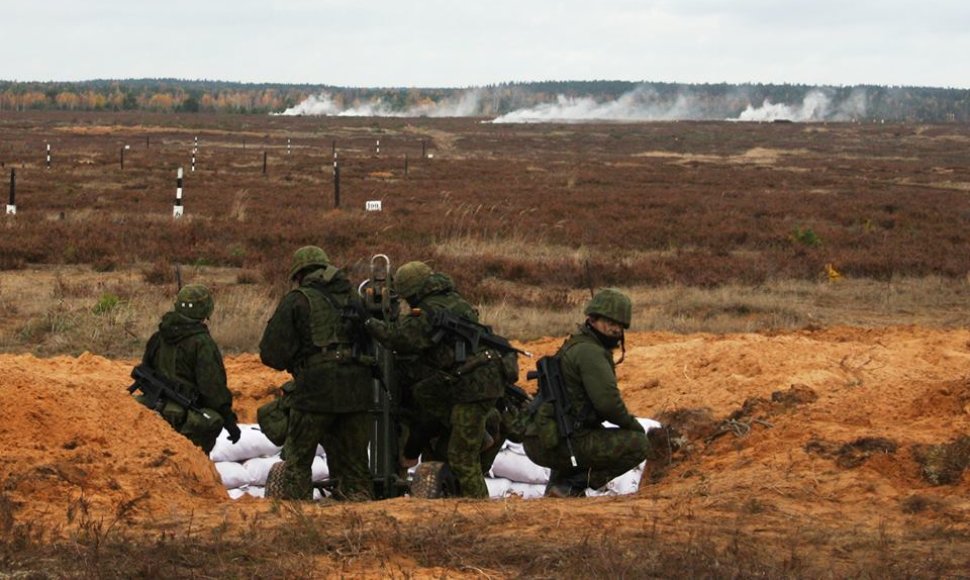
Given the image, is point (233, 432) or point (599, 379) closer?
point (599, 379)

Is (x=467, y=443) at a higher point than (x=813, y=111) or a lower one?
higher

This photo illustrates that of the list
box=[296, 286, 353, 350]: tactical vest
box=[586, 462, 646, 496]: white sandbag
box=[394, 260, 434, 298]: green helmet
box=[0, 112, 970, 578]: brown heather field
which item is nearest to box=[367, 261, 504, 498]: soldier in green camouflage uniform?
box=[394, 260, 434, 298]: green helmet

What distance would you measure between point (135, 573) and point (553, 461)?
3222mm

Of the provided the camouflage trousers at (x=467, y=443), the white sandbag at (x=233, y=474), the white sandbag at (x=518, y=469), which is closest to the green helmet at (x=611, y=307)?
the camouflage trousers at (x=467, y=443)

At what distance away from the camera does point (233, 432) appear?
8141mm

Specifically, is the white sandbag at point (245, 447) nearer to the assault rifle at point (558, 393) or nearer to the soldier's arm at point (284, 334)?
the soldier's arm at point (284, 334)

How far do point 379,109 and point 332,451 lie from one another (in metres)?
149

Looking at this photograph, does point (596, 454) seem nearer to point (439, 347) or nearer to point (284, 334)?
point (439, 347)

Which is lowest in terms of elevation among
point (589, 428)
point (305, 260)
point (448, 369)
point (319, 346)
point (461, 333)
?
point (589, 428)

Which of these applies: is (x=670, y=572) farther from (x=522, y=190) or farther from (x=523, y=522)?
(x=522, y=190)

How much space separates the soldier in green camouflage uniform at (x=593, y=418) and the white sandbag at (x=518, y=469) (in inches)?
34.2

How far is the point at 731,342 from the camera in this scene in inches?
431

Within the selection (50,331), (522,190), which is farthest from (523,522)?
(522,190)

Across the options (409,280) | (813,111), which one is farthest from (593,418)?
(813,111)
